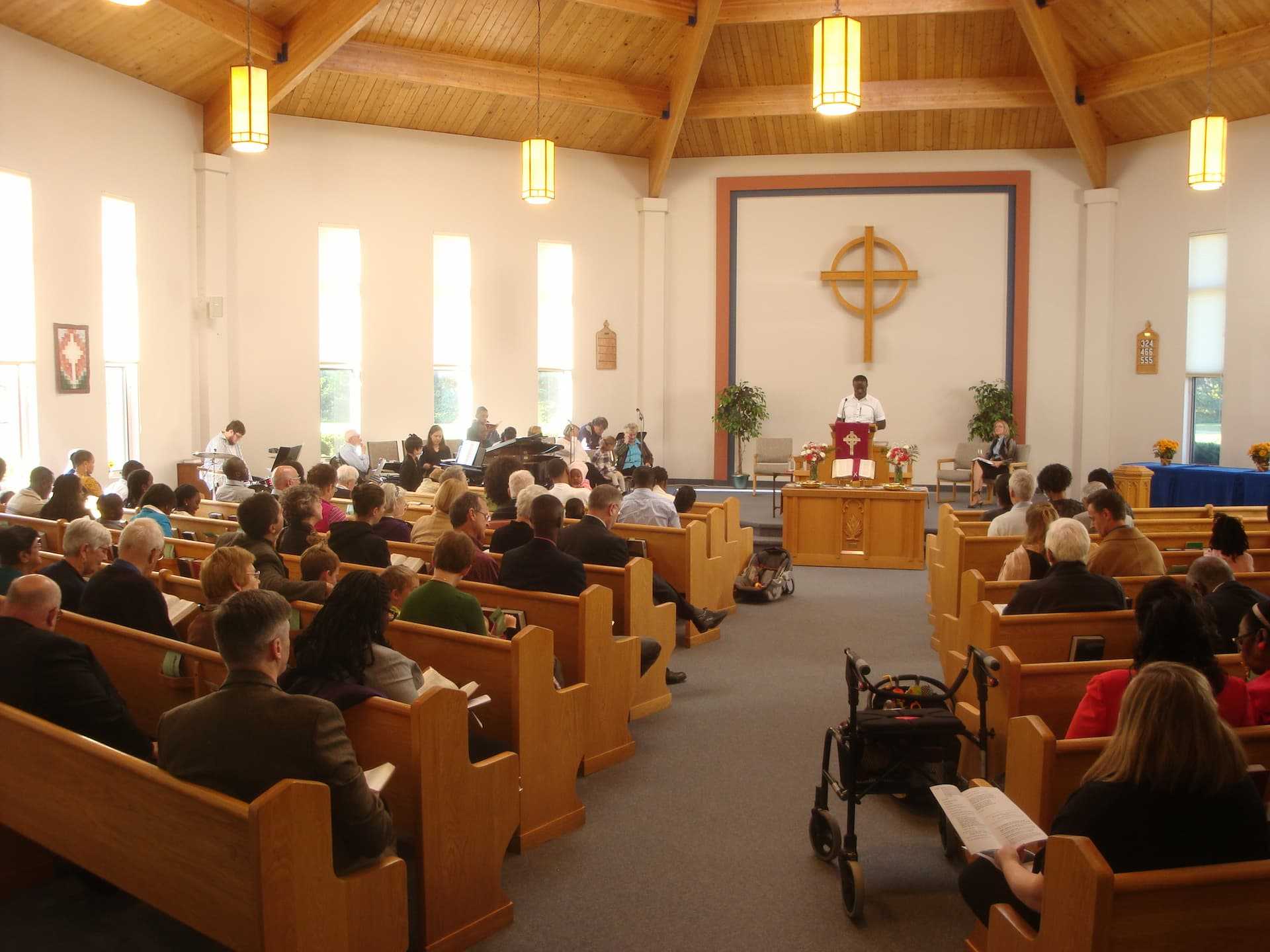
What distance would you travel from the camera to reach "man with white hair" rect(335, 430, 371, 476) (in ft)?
36.2

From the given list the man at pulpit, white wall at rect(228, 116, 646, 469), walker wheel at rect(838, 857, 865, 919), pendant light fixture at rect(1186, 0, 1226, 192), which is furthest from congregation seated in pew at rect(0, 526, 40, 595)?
pendant light fixture at rect(1186, 0, 1226, 192)

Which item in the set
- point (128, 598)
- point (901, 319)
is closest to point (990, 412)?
point (901, 319)

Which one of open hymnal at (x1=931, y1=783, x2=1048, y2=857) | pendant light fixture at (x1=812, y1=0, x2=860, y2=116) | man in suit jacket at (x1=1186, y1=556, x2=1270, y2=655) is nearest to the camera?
open hymnal at (x1=931, y1=783, x2=1048, y2=857)

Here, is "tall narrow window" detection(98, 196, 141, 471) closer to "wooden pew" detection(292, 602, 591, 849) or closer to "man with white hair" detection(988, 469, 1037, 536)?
"wooden pew" detection(292, 602, 591, 849)

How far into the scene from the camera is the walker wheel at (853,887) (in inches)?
121

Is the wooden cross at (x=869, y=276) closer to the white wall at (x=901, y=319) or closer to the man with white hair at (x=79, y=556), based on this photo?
the white wall at (x=901, y=319)

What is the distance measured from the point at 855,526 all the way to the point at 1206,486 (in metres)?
3.74

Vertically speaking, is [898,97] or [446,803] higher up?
[898,97]

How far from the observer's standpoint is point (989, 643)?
3861 mm

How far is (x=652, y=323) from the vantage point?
13734mm

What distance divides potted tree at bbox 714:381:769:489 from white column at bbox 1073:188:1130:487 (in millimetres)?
3735

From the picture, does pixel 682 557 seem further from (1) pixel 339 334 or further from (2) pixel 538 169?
(1) pixel 339 334

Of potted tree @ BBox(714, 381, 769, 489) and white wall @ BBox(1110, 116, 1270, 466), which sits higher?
white wall @ BBox(1110, 116, 1270, 466)

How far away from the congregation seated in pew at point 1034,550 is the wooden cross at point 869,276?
874 cm
